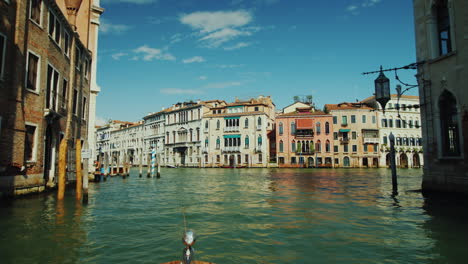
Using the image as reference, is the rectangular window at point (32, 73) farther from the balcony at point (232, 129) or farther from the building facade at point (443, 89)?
the balcony at point (232, 129)

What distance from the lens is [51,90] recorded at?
12109mm

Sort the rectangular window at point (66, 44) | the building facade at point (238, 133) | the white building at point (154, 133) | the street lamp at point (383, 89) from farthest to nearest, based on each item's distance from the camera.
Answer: the white building at point (154, 133) < the building facade at point (238, 133) < the rectangular window at point (66, 44) < the street lamp at point (383, 89)

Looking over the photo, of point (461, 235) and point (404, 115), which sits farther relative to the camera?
point (404, 115)

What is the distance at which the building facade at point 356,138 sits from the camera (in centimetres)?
4394

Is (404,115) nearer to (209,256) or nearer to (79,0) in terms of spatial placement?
(79,0)

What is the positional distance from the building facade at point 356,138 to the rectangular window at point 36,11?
4070cm

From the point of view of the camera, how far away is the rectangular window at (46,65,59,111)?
1200cm

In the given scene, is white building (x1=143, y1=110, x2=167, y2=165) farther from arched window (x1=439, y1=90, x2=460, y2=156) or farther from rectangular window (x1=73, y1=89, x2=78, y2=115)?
arched window (x1=439, y1=90, x2=460, y2=156)

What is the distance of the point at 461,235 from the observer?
575 centimetres

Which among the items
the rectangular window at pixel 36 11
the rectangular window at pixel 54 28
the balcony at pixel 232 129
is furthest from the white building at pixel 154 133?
the rectangular window at pixel 36 11

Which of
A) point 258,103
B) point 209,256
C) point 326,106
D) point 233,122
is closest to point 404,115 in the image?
point 326,106

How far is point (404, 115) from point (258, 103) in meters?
22.2

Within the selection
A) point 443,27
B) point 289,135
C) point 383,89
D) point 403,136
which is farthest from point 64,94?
point 403,136

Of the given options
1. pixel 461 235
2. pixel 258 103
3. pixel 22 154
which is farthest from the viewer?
pixel 258 103
